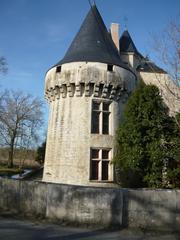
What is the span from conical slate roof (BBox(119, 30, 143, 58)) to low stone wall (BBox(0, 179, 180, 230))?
16.1 metres

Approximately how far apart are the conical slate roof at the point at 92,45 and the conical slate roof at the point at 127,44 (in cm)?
354

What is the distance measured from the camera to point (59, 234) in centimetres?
674

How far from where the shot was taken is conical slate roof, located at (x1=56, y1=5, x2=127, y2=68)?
16.3m

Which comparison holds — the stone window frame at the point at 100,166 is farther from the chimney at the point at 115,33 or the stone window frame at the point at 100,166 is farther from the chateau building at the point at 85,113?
the chimney at the point at 115,33

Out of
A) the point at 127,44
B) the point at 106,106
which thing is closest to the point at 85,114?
the point at 106,106

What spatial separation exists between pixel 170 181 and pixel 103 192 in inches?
252

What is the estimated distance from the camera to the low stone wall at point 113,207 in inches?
297

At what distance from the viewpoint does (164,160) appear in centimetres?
1330

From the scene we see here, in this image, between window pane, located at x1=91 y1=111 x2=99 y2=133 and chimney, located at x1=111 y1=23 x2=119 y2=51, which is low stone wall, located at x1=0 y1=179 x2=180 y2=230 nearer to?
window pane, located at x1=91 y1=111 x2=99 y2=133

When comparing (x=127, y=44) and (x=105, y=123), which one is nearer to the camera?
(x=105, y=123)

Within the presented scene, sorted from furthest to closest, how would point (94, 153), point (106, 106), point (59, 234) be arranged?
point (106, 106), point (94, 153), point (59, 234)

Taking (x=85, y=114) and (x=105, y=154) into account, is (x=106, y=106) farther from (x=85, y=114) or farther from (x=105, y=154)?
(x=105, y=154)

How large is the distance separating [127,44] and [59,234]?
62.0 ft

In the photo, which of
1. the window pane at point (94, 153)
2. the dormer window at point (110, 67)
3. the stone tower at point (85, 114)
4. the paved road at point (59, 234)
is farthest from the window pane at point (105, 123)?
the paved road at point (59, 234)
